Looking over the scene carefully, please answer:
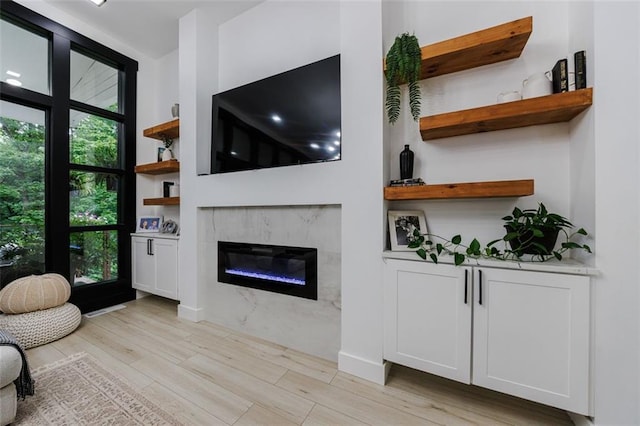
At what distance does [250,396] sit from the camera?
1.52 meters

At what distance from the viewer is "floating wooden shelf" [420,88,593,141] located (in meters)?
1.28

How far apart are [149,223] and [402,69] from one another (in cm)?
339

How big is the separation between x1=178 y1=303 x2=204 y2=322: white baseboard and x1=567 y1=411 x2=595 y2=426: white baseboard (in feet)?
9.36

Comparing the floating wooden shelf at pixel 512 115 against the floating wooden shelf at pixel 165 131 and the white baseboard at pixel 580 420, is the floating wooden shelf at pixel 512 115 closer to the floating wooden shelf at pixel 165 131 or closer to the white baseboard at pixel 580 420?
the white baseboard at pixel 580 420

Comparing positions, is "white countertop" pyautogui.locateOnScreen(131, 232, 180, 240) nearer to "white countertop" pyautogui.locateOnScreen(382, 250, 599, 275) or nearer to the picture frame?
the picture frame

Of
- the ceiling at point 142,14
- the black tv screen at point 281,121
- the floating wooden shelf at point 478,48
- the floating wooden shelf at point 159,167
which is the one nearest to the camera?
the floating wooden shelf at point 478,48

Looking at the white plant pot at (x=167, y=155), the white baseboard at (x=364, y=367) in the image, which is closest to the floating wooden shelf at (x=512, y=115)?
the white baseboard at (x=364, y=367)

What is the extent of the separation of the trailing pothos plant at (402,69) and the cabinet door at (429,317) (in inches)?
40.7

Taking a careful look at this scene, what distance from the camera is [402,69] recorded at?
1.57m

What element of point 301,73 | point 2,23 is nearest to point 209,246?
point 301,73

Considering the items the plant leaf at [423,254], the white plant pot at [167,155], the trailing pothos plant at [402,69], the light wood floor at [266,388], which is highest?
the trailing pothos plant at [402,69]

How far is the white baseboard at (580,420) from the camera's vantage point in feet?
3.93

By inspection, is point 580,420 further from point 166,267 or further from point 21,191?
point 21,191

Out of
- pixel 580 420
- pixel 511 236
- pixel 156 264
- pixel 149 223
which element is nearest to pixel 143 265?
pixel 156 264
